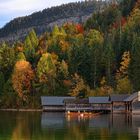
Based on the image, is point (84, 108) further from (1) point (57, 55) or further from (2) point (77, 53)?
(1) point (57, 55)

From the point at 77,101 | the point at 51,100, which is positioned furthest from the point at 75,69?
the point at 77,101

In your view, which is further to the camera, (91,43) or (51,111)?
(91,43)

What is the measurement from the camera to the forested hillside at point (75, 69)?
408ft

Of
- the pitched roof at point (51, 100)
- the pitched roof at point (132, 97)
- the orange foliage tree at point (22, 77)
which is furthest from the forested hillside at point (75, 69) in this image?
the pitched roof at point (132, 97)

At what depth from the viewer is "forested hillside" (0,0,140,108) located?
124231 millimetres

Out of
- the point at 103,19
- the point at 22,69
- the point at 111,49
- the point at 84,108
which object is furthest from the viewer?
the point at 103,19

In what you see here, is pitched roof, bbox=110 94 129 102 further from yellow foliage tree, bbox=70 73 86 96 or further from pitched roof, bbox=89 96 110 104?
yellow foliage tree, bbox=70 73 86 96

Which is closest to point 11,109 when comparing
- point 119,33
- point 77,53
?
point 77,53

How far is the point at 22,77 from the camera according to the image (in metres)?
138

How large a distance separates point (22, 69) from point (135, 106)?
145 feet

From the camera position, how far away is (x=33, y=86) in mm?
136625

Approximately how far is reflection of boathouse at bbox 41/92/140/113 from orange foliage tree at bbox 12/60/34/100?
49.4 feet

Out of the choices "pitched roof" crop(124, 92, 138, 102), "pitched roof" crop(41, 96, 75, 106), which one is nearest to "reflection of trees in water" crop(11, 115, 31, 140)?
"pitched roof" crop(124, 92, 138, 102)

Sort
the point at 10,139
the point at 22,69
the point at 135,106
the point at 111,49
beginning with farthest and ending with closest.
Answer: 1. the point at 22,69
2. the point at 111,49
3. the point at 135,106
4. the point at 10,139
